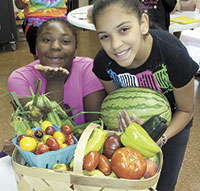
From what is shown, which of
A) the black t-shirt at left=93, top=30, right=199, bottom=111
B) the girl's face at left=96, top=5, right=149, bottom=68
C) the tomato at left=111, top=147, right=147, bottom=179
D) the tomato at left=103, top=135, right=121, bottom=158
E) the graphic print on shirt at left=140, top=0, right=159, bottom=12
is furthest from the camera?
the graphic print on shirt at left=140, top=0, right=159, bottom=12

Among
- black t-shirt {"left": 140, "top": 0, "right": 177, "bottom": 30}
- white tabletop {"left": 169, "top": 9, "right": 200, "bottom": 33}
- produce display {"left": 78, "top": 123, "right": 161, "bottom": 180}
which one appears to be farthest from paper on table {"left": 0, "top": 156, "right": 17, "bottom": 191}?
white tabletop {"left": 169, "top": 9, "right": 200, "bottom": 33}

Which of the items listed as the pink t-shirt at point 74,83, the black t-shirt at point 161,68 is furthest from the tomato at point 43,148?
the pink t-shirt at point 74,83

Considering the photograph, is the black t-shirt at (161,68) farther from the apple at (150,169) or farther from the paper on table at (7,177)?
the paper on table at (7,177)

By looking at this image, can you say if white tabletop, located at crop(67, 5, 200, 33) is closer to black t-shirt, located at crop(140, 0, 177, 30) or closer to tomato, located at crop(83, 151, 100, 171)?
black t-shirt, located at crop(140, 0, 177, 30)

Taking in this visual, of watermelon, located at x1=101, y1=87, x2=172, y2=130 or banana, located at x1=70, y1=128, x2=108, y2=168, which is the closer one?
banana, located at x1=70, y1=128, x2=108, y2=168

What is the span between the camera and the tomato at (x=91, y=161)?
2.48ft

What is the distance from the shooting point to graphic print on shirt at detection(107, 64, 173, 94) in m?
1.14

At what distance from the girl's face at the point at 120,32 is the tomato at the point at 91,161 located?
1.40 feet

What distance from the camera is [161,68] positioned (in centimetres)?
112

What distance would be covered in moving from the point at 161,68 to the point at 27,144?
0.65 meters

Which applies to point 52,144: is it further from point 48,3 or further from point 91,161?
point 48,3

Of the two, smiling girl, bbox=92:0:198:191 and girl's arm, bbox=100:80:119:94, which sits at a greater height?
smiling girl, bbox=92:0:198:191

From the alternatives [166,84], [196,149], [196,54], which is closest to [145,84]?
[166,84]

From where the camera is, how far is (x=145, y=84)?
1.20 metres
